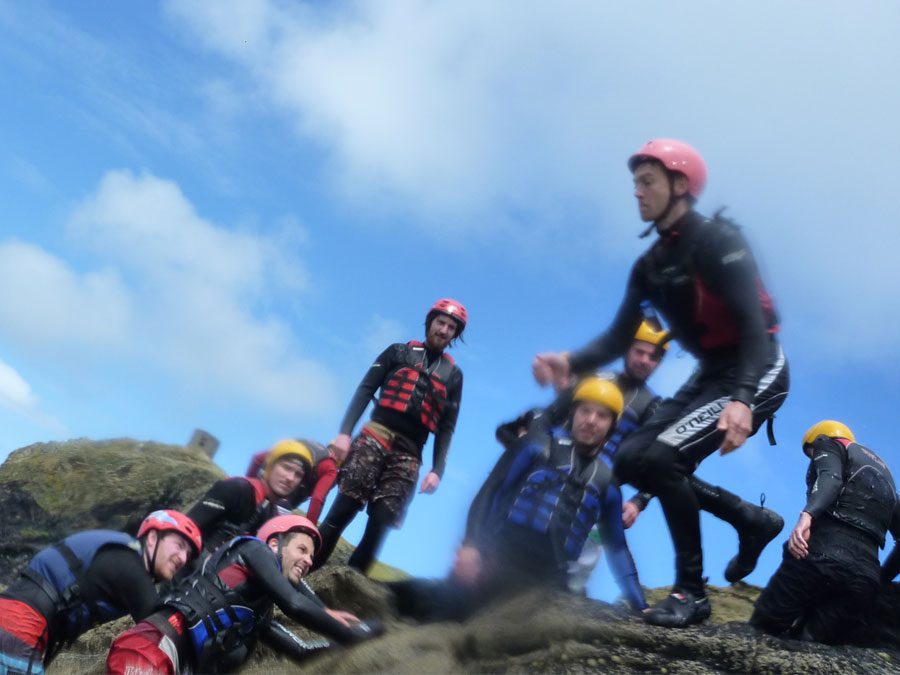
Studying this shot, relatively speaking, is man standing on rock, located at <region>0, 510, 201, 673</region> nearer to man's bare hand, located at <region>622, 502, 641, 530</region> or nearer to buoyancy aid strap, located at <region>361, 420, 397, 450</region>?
buoyancy aid strap, located at <region>361, 420, 397, 450</region>

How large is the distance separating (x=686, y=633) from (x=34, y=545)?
1246cm

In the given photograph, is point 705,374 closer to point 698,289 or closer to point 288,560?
point 698,289

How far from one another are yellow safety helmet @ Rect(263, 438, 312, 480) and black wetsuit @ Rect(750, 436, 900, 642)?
4009 millimetres

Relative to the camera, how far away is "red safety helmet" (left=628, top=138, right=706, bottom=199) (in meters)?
5.48

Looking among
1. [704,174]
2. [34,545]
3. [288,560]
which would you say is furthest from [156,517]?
[34,545]

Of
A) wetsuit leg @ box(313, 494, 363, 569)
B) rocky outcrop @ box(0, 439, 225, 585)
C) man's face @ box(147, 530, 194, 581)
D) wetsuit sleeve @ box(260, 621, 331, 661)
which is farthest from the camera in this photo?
rocky outcrop @ box(0, 439, 225, 585)

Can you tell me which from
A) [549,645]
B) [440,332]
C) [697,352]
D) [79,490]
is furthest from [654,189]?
[79,490]

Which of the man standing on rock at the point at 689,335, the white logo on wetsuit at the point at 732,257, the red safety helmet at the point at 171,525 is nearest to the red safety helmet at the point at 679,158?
the man standing on rock at the point at 689,335

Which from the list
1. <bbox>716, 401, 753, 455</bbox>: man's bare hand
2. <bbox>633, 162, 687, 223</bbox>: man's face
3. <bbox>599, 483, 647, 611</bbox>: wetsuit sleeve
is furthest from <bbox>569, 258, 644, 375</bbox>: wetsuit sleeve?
<bbox>716, 401, 753, 455</bbox>: man's bare hand

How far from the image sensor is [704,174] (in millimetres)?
5574

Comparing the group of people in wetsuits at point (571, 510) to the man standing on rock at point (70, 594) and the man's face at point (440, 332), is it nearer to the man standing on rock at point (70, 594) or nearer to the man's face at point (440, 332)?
the man standing on rock at point (70, 594)

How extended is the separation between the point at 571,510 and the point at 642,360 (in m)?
2.13

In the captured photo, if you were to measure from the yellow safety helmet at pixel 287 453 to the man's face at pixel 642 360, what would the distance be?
3.06 m

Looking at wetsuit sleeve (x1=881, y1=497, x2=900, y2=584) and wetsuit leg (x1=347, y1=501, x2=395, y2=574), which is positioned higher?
wetsuit sleeve (x1=881, y1=497, x2=900, y2=584)
